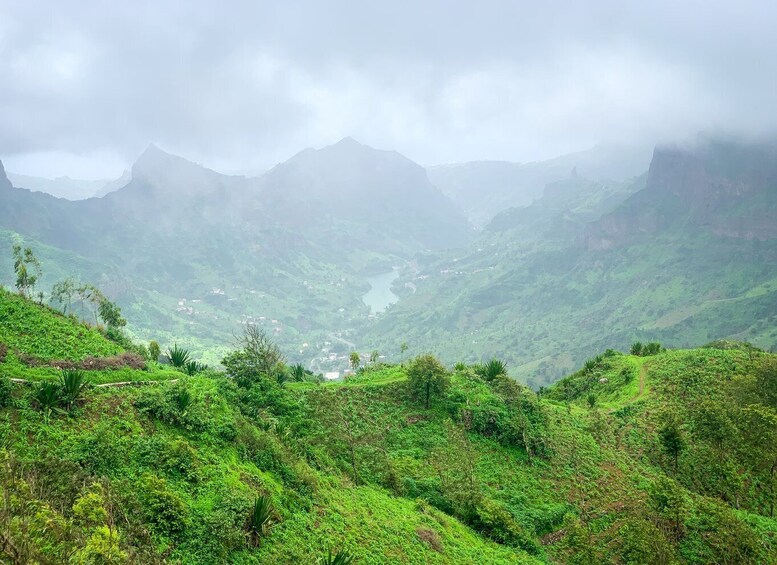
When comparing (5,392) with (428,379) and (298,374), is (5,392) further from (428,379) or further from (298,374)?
(428,379)

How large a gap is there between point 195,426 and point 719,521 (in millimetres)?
22752

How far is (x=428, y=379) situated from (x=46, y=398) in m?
24.3

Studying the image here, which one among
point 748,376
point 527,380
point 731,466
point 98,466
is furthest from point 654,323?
point 98,466

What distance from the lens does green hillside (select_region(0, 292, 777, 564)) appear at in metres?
13.4

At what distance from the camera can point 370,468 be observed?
85.2ft

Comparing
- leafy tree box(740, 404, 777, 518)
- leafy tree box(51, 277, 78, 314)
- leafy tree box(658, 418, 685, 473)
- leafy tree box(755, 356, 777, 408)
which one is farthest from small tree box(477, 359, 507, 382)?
leafy tree box(51, 277, 78, 314)

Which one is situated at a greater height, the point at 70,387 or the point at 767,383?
the point at 70,387

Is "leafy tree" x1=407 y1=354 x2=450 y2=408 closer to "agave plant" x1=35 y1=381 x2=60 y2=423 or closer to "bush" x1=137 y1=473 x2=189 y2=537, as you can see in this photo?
"bush" x1=137 y1=473 x2=189 y2=537

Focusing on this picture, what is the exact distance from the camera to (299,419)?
27.3m

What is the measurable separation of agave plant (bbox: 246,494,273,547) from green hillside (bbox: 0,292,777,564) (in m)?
0.08

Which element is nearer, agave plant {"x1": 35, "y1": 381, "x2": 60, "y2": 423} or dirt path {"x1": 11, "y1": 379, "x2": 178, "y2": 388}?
agave plant {"x1": 35, "y1": 381, "x2": 60, "y2": 423}

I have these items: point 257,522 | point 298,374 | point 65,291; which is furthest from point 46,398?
point 65,291

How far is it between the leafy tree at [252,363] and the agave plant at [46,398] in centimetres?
1113

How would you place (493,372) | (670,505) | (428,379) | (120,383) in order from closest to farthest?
(120,383) < (670,505) < (428,379) < (493,372)
